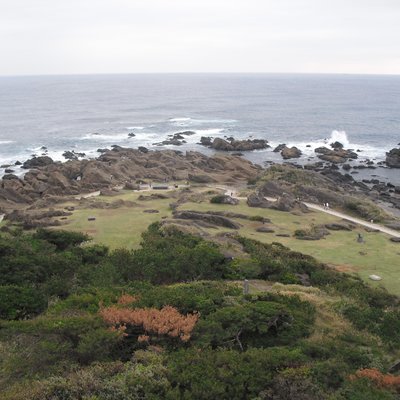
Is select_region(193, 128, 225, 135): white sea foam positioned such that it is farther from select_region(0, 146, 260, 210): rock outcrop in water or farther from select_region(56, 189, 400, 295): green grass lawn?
select_region(56, 189, 400, 295): green grass lawn

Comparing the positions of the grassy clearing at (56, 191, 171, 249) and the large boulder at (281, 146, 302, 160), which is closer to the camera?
the grassy clearing at (56, 191, 171, 249)

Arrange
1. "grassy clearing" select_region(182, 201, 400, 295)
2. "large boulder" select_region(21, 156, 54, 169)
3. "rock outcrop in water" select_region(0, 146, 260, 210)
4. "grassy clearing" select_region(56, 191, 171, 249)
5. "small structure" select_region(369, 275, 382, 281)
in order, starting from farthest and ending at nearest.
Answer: "large boulder" select_region(21, 156, 54, 169)
"rock outcrop in water" select_region(0, 146, 260, 210)
"grassy clearing" select_region(56, 191, 171, 249)
"grassy clearing" select_region(182, 201, 400, 295)
"small structure" select_region(369, 275, 382, 281)

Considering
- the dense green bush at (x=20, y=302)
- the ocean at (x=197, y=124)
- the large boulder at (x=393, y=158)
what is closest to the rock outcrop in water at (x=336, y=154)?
the ocean at (x=197, y=124)

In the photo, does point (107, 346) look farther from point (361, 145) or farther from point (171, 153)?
point (361, 145)

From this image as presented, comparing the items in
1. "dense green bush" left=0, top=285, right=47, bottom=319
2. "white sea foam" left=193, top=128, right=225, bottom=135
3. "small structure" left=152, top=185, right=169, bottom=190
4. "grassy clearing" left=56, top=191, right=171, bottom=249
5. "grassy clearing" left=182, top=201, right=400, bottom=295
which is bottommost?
"small structure" left=152, top=185, right=169, bottom=190

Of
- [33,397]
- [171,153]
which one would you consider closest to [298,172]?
[171,153]

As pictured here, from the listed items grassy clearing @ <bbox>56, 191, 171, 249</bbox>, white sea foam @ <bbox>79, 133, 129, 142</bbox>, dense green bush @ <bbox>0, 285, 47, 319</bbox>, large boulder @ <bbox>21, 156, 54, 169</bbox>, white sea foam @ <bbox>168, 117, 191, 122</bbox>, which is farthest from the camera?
white sea foam @ <bbox>168, 117, 191, 122</bbox>

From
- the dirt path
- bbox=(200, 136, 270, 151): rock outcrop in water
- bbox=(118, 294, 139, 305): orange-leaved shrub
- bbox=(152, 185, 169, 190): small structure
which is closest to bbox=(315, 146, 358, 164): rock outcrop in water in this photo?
bbox=(200, 136, 270, 151): rock outcrop in water

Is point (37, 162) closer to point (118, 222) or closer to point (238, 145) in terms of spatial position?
point (238, 145)
